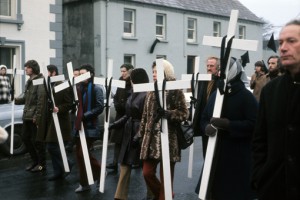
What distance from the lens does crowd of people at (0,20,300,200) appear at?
10.4 feet

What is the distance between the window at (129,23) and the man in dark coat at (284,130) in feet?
81.2

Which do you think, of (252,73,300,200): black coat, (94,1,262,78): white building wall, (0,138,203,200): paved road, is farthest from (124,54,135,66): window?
(252,73,300,200): black coat

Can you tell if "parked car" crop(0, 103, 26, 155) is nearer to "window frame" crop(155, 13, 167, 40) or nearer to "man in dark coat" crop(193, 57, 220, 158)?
"man in dark coat" crop(193, 57, 220, 158)

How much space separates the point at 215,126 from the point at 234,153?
0.33 m

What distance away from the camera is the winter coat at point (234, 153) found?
180 inches

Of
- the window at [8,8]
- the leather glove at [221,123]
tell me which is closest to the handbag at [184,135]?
the leather glove at [221,123]

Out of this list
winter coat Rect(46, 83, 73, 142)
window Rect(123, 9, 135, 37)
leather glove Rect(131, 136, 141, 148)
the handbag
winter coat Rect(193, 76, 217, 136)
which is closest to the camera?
the handbag

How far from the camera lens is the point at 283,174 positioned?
318cm

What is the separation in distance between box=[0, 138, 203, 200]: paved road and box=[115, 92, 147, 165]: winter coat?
2.73 ft

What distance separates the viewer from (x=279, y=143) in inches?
126

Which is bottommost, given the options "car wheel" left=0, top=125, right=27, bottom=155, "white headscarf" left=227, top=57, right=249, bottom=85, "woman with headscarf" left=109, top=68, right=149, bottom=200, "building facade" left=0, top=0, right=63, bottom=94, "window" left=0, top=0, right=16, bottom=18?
"car wheel" left=0, top=125, right=27, bottom=155

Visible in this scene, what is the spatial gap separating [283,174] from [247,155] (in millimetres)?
1447

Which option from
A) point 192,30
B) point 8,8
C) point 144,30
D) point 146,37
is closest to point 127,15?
point 144,30

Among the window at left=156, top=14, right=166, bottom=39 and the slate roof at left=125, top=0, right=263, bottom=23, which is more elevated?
the slate roof at left=125, top=0, right=263, bottom=23
